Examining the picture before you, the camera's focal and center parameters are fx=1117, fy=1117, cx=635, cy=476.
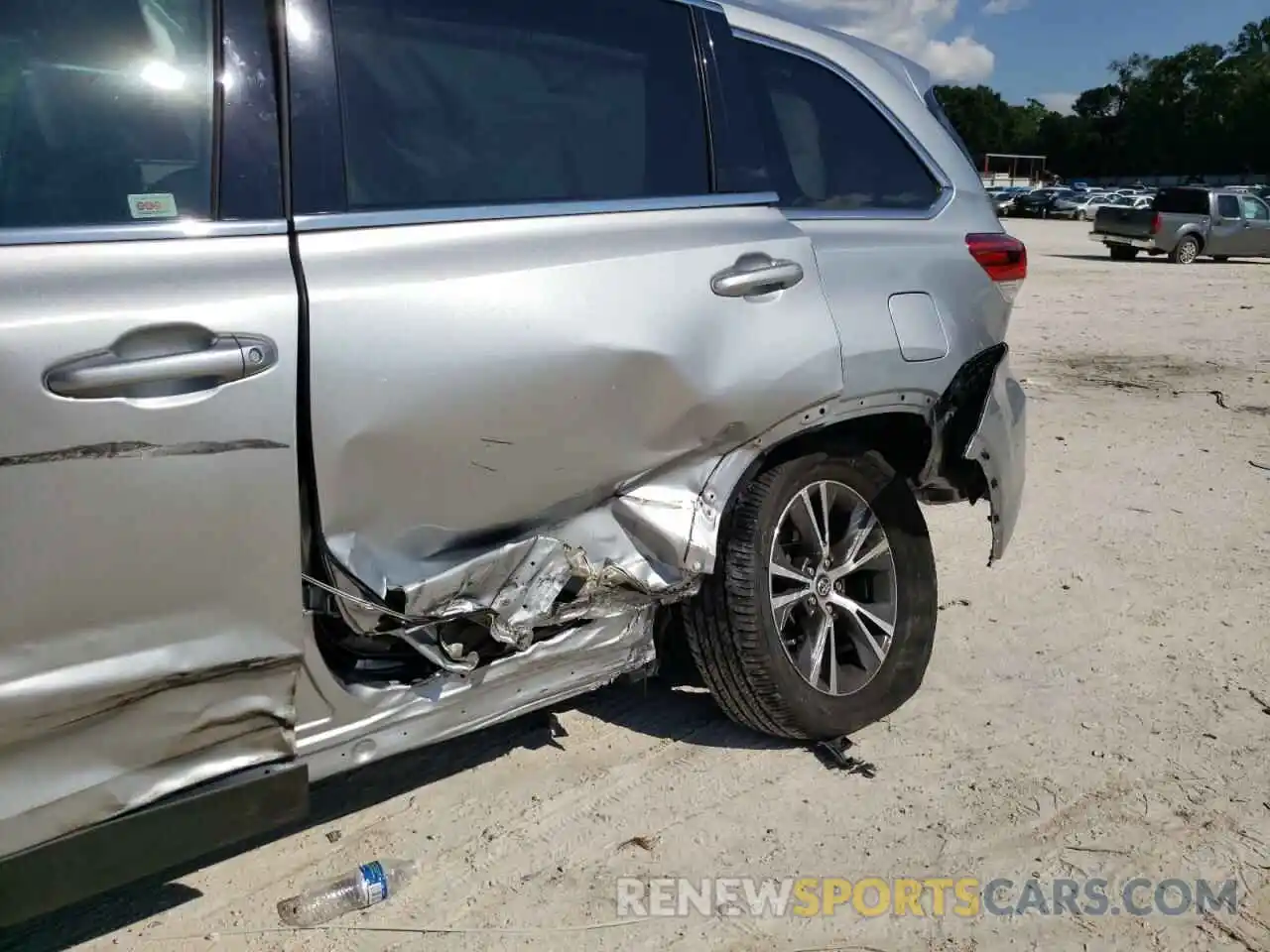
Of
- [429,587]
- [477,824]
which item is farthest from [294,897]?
[429,587]

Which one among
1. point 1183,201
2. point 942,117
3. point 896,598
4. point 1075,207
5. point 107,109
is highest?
point 1075,207

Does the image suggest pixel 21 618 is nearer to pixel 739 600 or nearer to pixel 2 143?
pixel 2 143

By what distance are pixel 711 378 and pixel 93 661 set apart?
1536 mm

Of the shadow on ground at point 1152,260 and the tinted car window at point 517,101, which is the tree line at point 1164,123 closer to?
the shadow on ground at point 1152,260

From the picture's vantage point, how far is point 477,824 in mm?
2961

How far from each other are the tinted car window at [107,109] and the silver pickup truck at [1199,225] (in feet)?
83.4

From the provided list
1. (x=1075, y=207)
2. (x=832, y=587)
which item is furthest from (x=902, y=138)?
(x=1075, y=207)

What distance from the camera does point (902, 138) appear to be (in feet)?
12.0

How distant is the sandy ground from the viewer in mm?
2605

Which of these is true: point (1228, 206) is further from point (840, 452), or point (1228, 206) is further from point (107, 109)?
point (107, 109)

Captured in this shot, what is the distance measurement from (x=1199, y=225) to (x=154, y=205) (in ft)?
85.7

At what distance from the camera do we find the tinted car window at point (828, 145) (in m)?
3.34

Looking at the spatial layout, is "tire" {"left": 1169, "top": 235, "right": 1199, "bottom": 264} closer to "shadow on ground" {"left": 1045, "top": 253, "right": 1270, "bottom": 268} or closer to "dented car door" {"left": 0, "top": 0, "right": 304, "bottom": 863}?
"shadow on ground" {"left": 1045, "top": 253, "right": 1270, "bottom": 268}

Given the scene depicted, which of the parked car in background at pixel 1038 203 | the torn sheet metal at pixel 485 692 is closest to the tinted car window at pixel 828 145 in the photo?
the torn sheet metal at pixel 485 692
